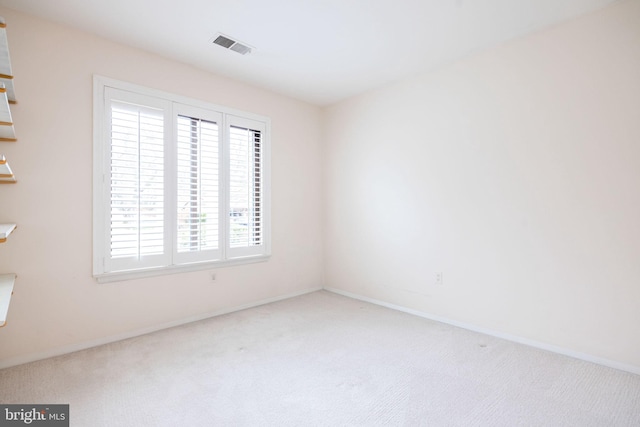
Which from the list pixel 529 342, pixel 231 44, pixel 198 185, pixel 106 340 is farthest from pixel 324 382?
pixel 231 44

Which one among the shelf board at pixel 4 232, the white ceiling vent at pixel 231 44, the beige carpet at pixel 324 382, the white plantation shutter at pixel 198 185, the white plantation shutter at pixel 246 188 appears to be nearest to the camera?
the shelf board at pixel 4 232

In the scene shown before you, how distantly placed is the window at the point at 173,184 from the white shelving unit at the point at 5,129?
0.55 m

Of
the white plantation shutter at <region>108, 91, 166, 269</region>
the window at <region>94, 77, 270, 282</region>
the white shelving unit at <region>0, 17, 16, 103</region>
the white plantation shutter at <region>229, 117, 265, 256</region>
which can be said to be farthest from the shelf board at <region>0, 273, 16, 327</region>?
the white plantation shutter at <region>229, 117, 265, 256</region>

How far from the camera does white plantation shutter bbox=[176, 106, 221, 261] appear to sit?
3.23 metres

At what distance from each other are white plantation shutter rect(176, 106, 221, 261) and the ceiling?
625 mm

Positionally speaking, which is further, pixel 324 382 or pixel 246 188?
pixel 246 188

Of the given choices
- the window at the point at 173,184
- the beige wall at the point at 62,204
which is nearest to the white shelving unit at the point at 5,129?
the beige wall at the point at 62,204

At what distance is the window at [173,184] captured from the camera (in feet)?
9.14

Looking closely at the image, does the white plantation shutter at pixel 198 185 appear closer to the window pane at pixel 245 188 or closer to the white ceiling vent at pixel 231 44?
the window pane at pixel 245 188

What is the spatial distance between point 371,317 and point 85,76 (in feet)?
11.6

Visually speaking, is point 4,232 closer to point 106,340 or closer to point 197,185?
point 106,340

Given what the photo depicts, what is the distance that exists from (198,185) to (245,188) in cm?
59

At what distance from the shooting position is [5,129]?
212 centimetres

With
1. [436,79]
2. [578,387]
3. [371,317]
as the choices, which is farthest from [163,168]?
[578,387]
